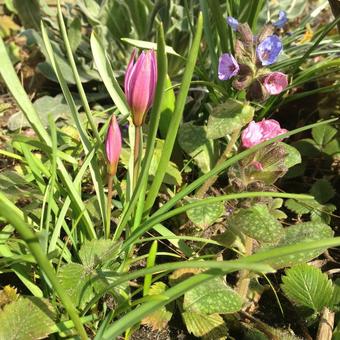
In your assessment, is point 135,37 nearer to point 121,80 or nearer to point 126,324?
point 121,80

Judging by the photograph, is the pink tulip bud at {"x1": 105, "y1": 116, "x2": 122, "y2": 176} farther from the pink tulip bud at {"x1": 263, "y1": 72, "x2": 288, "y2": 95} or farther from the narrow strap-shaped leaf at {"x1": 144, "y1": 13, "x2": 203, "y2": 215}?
the pink tulip bud at {"x1": 263, "y1": 72, "x2": 288, "y2": 95}

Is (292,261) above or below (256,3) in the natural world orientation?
below

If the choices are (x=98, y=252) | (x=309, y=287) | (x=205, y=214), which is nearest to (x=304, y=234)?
(x=309, y=287)

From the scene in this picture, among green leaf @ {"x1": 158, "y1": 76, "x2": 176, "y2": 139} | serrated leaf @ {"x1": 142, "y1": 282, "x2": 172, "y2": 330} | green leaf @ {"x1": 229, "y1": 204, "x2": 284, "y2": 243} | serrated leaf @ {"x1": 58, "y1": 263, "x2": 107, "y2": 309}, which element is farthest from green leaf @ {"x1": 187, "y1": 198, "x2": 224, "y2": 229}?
green leaf @ {"x1": 158, "y1": 76, "x2": 176, "y2": 139}

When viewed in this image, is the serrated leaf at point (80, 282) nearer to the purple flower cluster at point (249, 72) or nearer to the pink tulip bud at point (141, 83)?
the pink tulip bud at point (141, 83)

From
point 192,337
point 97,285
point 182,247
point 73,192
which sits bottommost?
point 192,337

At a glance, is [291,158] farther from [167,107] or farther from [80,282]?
[80,282]

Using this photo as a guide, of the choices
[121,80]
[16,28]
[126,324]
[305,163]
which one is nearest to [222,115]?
[305,163]
